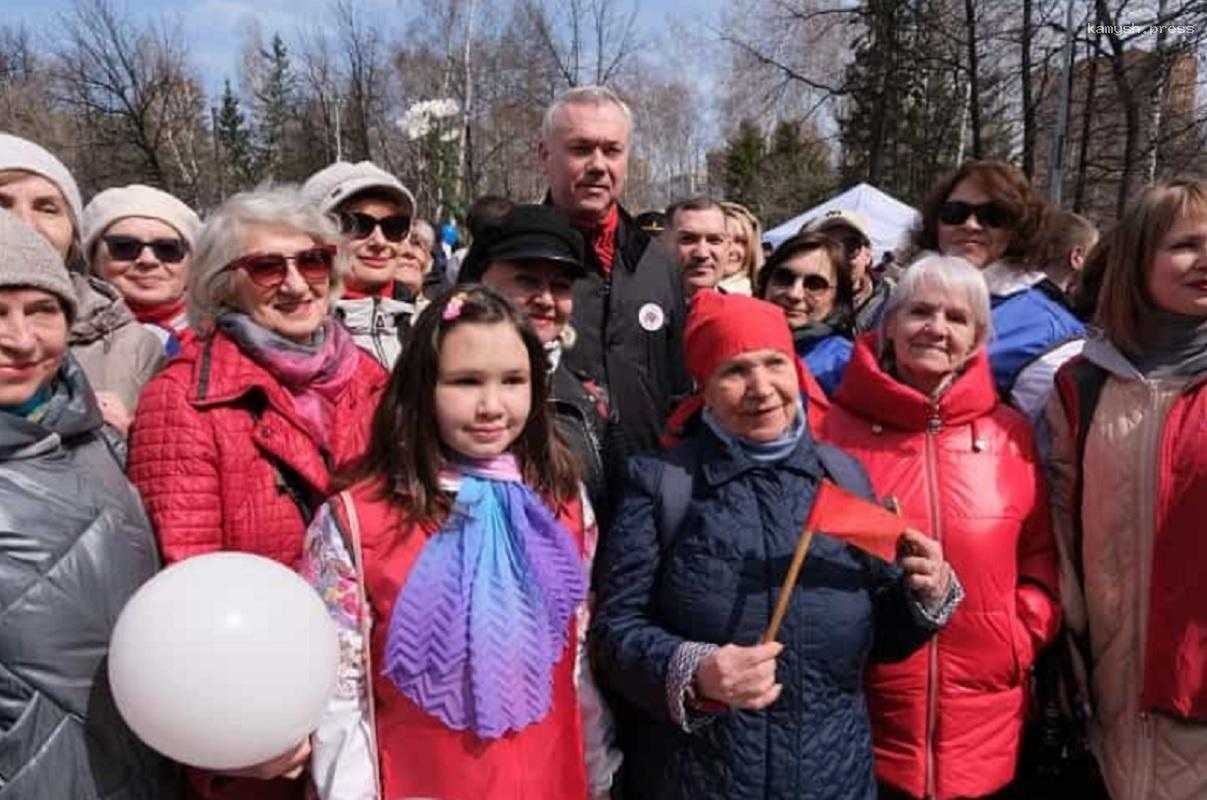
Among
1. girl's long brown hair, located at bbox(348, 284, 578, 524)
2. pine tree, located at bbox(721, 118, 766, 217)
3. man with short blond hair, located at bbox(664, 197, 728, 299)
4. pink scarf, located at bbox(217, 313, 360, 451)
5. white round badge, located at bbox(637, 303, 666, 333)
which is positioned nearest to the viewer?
girl's long brown hair, located at bbox(348, 284, 578, 524)

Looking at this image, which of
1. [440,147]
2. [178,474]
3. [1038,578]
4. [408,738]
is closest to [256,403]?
[178,474]

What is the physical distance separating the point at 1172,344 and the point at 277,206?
2485 millimetres

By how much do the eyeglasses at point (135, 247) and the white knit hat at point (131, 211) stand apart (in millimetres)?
58

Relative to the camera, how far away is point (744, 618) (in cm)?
235

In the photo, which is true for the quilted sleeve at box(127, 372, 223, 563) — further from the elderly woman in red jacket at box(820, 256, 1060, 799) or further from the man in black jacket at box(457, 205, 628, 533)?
the elderly woman in red jacket at box(820, 256, 1060, 799)

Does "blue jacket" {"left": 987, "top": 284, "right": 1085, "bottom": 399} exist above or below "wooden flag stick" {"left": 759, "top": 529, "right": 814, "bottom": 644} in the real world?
above

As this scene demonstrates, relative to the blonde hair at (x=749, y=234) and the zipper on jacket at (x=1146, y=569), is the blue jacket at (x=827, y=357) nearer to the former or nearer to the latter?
the zipper on jacket at (x=1146, y=569)

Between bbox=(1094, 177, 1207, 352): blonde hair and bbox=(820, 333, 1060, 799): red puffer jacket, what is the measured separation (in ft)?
1.37

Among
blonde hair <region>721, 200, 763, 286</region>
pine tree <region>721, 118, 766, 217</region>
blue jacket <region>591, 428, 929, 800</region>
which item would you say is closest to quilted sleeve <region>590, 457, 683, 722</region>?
blue jacket <region>591, 428, 929, 800</region>

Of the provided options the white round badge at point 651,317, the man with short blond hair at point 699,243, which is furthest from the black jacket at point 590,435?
the man with short blond hair at point 699,243

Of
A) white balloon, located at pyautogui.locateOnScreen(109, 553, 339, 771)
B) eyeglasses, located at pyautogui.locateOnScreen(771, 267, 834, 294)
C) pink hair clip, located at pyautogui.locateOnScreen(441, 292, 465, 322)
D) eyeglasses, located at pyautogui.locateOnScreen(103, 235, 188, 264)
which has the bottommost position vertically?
white balloon, located at pyautogui.locateOnScreen(109, 553, 339, 771)

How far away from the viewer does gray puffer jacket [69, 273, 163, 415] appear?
2859mm

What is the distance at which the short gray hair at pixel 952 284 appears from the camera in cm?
282

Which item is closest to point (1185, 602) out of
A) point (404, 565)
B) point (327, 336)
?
point (404, 565)
